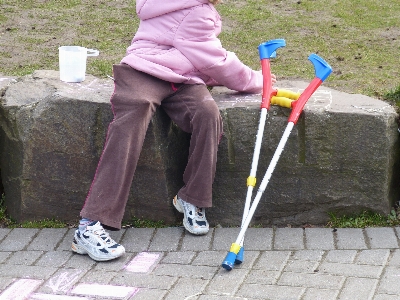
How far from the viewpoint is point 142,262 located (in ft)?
11.9

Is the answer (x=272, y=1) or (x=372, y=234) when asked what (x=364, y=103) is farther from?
(x=272, y=1)

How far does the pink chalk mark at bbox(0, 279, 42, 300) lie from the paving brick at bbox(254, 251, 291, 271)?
1072 millimetres

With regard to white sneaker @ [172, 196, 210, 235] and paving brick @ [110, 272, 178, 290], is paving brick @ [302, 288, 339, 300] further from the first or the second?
white sneaker @ [172, 196, 210, 235]

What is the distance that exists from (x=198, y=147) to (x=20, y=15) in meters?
3.87

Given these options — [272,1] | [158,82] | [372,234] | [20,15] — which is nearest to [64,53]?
[158,82]

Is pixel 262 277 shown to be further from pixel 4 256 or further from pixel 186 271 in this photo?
pixel 4 256

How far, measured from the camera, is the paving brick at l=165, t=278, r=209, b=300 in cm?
326

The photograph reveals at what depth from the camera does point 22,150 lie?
3994mm

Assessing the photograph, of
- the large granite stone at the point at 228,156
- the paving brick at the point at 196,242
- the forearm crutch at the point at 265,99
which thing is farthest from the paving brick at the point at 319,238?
the paving brick at the point at 196,242

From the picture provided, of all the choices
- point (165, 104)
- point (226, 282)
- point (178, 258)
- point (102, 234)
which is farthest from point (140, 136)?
point (226, 282)

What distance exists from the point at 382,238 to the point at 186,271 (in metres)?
1.08

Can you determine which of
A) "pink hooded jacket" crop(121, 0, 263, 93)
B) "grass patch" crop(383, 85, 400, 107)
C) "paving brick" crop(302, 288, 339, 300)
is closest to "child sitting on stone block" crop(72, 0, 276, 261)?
"pink hooded jacket" crop(121, 0, 263, 93)

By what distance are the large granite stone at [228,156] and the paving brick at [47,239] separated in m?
0.13

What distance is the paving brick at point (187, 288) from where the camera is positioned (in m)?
3.26
